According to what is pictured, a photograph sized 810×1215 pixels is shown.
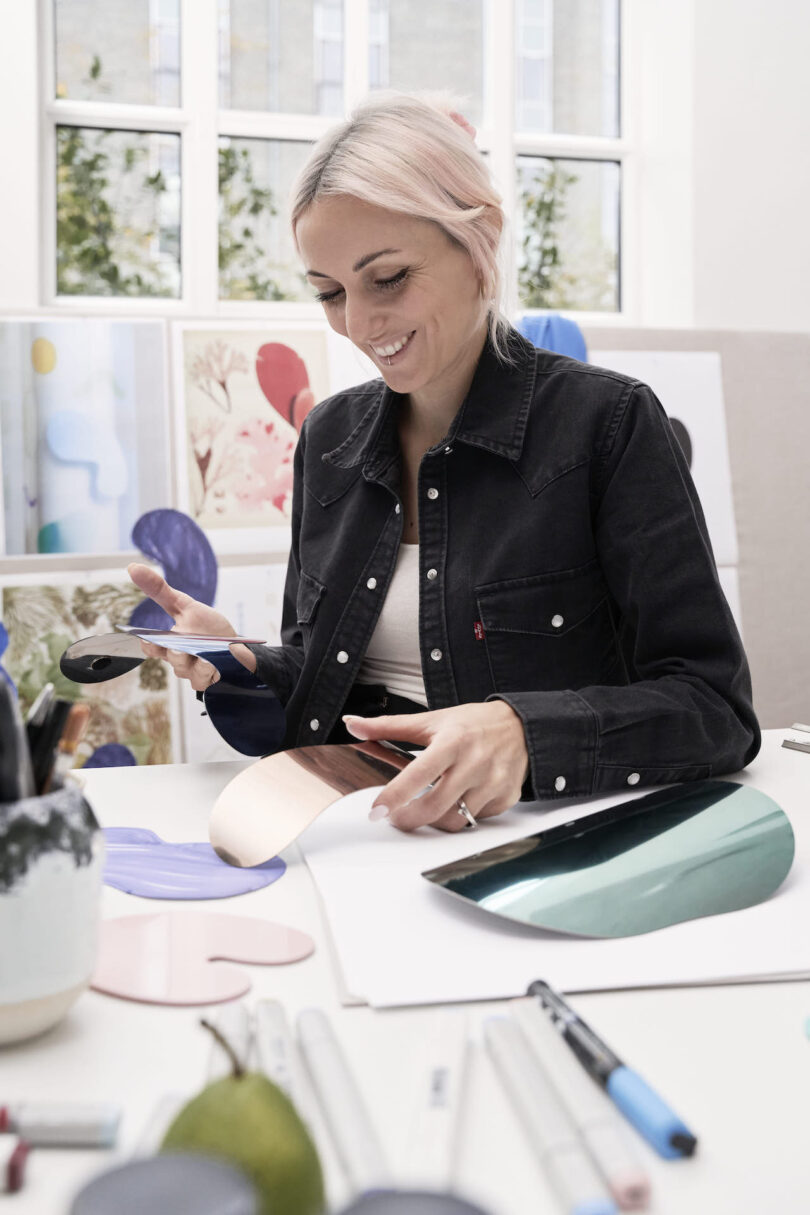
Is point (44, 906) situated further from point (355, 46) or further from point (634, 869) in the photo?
point (355, 46)

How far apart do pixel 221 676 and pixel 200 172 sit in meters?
2.48

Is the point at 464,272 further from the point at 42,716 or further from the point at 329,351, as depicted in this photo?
the point at 329,351

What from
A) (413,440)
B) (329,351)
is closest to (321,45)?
(329,351)

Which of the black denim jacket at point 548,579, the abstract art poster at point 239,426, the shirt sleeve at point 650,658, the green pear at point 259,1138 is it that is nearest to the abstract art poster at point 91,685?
the abstract art poster at point 239,426

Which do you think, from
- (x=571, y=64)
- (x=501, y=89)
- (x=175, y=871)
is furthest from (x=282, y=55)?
(x=175, y=871)

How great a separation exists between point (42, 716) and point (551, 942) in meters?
0.30

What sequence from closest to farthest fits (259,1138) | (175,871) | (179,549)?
1. (259,1138)
2. (175,871)
3. (179,549)

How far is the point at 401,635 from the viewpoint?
1205 millimetres

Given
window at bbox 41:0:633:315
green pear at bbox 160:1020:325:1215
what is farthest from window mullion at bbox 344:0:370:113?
green pear at bbox 160:1020:325:1215

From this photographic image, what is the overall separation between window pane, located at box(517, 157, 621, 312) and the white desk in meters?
3.13

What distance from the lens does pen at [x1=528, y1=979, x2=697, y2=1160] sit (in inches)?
15.8

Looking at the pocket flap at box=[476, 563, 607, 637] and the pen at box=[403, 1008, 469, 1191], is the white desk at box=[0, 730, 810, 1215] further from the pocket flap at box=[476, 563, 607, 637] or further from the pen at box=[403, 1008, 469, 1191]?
the pocket flap at box=[476, 563, 607, 637]

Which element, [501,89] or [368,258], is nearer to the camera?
[368,258]

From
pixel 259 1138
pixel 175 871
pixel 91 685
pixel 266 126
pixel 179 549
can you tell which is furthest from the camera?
pixel 266 126
